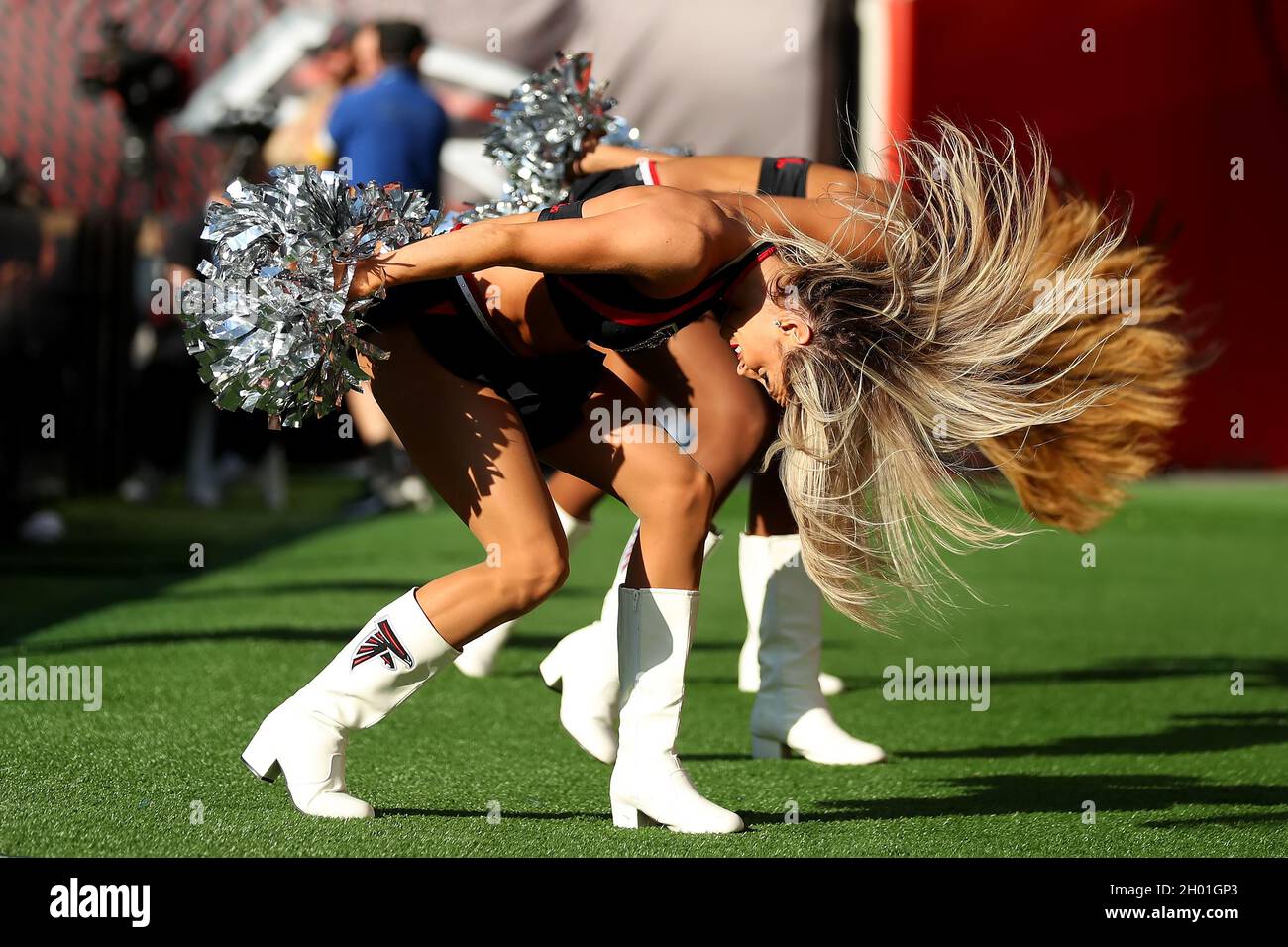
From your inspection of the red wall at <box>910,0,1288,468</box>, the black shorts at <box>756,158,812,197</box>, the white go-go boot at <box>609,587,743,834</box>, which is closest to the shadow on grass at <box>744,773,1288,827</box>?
the white go-go boot at <box>609,587,743,834</box>

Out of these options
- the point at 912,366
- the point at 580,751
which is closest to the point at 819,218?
the point at 912,366

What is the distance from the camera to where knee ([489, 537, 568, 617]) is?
337cm

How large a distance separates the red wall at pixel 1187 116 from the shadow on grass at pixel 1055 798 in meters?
9.29

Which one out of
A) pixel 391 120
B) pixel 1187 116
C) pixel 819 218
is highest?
pixel 1187 116

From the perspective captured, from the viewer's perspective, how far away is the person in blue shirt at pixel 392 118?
8000 millimetres

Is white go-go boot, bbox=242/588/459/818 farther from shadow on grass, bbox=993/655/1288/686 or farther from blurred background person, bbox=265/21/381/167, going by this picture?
blurred background person, bbox=265/21/381/167

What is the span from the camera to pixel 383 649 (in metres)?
3.39

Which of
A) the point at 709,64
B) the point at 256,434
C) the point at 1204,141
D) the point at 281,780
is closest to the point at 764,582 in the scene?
the point at 281,780

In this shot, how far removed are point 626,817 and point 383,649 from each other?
58 cm

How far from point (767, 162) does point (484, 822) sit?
178 centimetres

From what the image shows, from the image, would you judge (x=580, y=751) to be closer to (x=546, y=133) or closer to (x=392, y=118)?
(x=546, y=133)

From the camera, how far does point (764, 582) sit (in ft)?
14.6

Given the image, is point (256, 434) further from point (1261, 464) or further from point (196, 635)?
point (1261, 464)

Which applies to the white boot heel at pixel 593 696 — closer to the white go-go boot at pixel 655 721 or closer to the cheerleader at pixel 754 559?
the cheerleader at pixel 754 559
